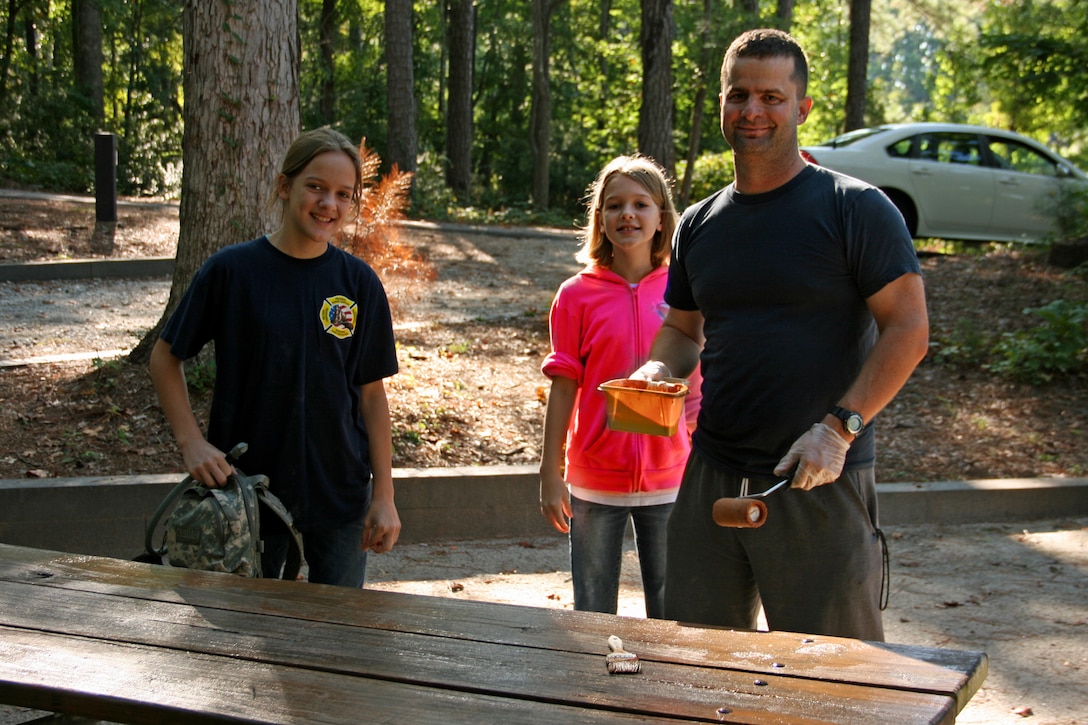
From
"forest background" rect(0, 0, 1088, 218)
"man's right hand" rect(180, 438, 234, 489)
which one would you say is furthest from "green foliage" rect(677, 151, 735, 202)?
"man's right hand" rect(180, 438, 234, 489)

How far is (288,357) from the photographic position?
10.2 ft

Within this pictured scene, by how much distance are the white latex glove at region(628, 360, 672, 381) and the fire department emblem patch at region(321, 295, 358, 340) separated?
85cm

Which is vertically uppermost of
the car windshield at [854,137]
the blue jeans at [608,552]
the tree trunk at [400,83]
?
the tree trunk at [400,83]

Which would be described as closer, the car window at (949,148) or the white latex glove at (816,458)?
the white latex glove at (816,458)

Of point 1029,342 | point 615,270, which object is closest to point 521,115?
Answer: point 1029,342

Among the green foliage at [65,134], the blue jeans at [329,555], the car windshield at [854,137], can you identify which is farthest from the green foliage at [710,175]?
the blue jeans at [329,555]

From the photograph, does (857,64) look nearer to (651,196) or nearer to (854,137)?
(854,137)

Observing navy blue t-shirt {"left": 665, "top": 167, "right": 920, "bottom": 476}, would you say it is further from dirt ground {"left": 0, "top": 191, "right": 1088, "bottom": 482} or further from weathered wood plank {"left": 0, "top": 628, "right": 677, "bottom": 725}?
dirt ground {"left": 0, "top": 191, "right": 1088, "bottom": 482}

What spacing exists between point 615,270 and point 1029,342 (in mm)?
5500

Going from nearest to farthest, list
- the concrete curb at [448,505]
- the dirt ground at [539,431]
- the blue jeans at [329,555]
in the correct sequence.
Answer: the blue jeans at [329,555] < the dirt ground at [539,431] < the concrete curb at [448,505]

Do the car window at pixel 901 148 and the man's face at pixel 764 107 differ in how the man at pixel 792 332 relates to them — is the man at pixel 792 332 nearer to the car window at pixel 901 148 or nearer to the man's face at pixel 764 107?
the man's face at pixel 764 107

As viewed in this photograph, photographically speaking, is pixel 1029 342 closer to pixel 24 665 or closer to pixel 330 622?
pixel 330 622

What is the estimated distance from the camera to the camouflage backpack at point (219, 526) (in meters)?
2.86

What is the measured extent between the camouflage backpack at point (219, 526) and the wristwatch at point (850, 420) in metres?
1.53
